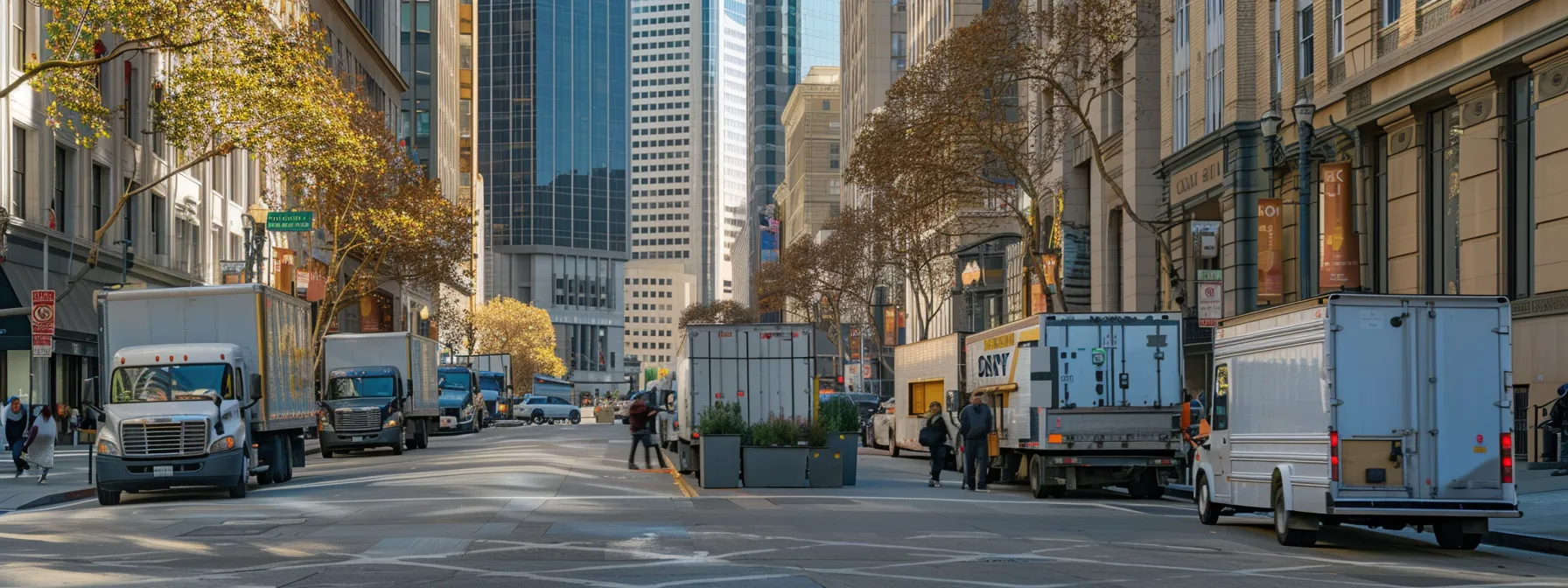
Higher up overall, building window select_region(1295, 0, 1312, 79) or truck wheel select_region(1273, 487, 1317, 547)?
building window select_region(1295, 0, 1312, 79)

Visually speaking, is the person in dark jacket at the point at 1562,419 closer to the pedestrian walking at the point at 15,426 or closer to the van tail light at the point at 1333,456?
the van tail light at the point at 1333,456

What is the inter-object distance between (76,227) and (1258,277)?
30.5 meters

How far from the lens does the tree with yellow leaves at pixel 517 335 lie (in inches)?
6235

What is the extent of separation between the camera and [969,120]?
4222cm

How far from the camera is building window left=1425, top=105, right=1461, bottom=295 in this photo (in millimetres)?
33062

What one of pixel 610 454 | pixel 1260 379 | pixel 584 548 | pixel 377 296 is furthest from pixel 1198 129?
pixel 377 296

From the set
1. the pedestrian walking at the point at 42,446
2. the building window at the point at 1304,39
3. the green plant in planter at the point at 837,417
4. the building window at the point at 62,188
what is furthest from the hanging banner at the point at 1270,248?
the building window at the point at 62,188

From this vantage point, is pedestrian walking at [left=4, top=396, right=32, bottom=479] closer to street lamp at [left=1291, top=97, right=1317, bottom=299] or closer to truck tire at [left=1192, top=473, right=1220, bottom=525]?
truck tire at [left=1192, top=473, right=1220, bottom=525]

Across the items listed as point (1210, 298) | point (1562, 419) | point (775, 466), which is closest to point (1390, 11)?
point (1210, 298)

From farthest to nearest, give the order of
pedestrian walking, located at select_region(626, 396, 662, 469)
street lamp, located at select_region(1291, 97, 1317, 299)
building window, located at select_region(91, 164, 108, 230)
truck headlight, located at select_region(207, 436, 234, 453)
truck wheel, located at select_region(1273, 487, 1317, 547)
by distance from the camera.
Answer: building window, located at select_region(91, 164, 108, 230), pedestrian walking, located at select_region(626, 396, 662, 469), street lamp, located at select_region(1291, 97, 1317, 299), truck headlight, located at select_region(207, 436, 234, 453), truck wheel, located at select_region(1273, 487, 1317, 547)

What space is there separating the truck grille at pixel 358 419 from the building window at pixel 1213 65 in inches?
894

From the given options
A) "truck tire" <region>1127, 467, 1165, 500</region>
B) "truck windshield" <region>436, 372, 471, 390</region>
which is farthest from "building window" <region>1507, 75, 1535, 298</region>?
"truck windshield" <region>436, 372, 471, 390</region>

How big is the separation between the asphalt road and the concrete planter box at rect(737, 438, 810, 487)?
3.48 ft

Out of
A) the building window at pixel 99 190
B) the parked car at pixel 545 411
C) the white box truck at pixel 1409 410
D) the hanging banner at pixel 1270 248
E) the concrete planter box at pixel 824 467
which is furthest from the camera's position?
the parked car at pixel 545 411
